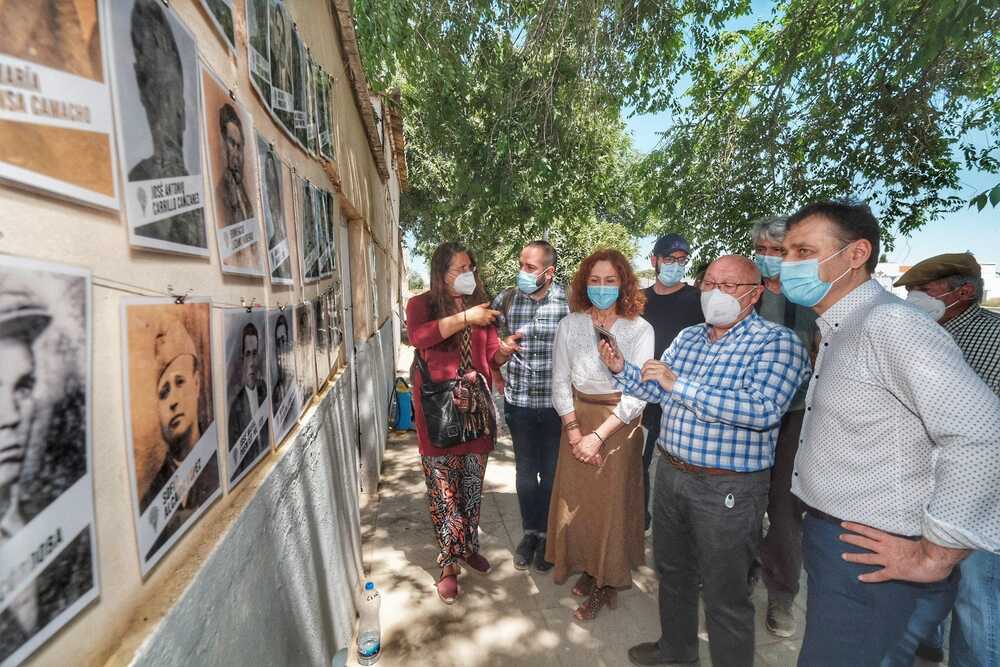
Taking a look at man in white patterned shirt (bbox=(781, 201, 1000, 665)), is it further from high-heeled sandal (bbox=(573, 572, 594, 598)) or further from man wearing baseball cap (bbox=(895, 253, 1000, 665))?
high-heeled sandal (bbox=(573, 572, 594, 598))

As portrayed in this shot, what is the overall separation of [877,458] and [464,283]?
206 cm

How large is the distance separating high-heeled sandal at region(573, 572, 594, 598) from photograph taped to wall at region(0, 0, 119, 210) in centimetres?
307

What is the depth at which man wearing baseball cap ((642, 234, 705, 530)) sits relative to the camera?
340 cm

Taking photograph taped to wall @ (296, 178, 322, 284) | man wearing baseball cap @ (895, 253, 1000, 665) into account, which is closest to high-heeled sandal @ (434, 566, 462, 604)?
photograph taped to wall @ (296, 178, 322, 284)

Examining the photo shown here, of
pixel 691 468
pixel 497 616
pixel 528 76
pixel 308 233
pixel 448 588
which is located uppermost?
pixel 528 76

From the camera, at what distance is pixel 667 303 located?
11.5 ft

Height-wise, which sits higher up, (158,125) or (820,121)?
(820,121)

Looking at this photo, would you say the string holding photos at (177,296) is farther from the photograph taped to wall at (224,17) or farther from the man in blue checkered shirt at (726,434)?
the man in blue checkered shirt at (726,434)

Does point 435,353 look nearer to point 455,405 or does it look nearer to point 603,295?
point 455,405

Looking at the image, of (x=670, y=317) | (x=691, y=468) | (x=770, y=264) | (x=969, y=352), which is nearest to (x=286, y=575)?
(x=691, y=468)

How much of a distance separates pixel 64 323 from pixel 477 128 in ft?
21.8

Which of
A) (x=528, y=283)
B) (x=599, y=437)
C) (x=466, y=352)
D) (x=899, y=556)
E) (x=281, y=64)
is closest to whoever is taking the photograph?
(x=899, y=556)

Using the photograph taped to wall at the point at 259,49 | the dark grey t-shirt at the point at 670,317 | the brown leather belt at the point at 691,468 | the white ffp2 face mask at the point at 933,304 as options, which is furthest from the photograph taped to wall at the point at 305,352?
the white ffp2 face mask at the point at 933,304

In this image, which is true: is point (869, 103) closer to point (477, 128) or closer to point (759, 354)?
point (477, 128)
